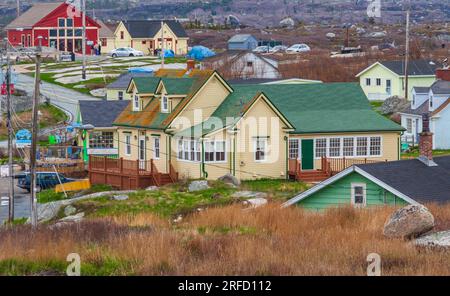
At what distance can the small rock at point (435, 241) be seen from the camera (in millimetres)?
18281

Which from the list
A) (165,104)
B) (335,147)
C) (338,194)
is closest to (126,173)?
(165,104)

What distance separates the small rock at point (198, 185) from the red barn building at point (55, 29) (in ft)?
222

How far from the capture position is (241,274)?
49.3 ft

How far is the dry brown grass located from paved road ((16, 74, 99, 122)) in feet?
171

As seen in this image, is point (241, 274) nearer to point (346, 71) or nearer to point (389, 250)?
point (389, 250)

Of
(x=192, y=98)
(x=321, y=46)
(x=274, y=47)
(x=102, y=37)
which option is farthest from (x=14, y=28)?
(x=192, y=98)

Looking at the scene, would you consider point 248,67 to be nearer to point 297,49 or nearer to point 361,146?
point 297,49

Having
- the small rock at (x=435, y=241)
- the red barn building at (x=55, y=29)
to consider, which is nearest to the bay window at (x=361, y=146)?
the small rock at (x=435, y=241)

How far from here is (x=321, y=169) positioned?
45.3 metres

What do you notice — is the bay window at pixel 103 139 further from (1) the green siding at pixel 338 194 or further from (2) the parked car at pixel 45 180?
(1) the green siding at pixel 338 194

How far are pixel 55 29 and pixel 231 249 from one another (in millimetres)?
93649

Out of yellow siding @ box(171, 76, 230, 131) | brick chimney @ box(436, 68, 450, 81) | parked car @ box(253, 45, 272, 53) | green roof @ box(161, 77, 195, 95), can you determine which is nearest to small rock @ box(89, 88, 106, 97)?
brick chimney @ box(436, 68, 450, 81)

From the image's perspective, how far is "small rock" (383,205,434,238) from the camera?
20.0 m
